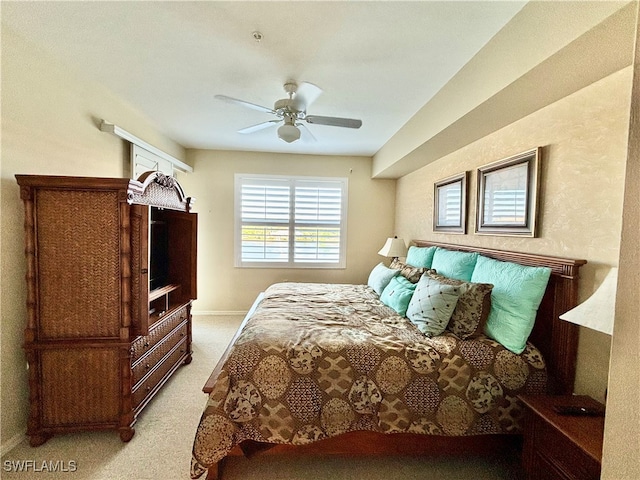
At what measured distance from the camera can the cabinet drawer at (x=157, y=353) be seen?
2.02 m

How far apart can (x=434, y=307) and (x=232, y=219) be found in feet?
11.3

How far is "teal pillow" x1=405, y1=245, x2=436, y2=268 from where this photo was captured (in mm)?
3000

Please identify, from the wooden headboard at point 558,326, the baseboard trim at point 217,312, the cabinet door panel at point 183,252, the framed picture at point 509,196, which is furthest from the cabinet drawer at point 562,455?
the baseboard trim at point 217,312

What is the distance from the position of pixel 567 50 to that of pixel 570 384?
5.98 ft

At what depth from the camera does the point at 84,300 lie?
184 centimetres

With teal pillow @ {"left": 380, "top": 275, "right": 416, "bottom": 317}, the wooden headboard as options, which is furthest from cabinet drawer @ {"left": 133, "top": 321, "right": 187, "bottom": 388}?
the wooden headboard

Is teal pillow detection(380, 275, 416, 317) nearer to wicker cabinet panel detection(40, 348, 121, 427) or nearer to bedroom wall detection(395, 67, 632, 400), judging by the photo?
bedroom wall detection(395, 67, 632, 400)

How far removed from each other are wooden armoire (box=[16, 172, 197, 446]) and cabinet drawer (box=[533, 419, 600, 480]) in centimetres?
239

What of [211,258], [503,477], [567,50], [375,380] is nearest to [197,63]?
[567,50]

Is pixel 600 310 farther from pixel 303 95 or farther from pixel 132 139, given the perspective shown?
pixel 132 139

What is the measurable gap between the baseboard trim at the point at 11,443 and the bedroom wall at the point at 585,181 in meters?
3.48

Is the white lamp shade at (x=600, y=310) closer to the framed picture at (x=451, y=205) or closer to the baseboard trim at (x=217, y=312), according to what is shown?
the framed picture at (x=451, y=205)

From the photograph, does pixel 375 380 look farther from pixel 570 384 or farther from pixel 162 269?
pixel 162 269

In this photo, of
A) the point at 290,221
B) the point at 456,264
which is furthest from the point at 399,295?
the point at 290,221
